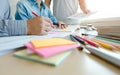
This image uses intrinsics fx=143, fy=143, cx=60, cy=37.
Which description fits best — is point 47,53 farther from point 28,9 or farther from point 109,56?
point 28,9

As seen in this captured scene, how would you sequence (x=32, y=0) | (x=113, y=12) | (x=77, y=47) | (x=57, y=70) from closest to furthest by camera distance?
(x=57, y=70) → (x=77, y=47) → (x=32, y=0) → (x=113, y=12)

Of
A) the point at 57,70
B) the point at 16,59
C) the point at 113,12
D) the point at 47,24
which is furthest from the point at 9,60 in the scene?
the point at 113,12

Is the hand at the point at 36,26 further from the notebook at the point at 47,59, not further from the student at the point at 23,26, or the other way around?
the notebook at the point at 47,59

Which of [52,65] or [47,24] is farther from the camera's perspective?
[47,24]

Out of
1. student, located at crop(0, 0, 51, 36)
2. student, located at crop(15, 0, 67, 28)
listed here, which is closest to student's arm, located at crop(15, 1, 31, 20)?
student, located at crop(15, 0, 67, 28)

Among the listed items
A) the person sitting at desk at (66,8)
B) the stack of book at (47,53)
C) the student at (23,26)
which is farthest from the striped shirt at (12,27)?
the person sitting at desk at (66,8)

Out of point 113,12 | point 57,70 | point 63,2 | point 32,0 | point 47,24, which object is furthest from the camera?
point 113,12

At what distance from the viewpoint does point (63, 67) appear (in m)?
0.30

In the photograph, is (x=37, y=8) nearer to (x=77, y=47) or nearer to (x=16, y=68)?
(x=77, y=47)

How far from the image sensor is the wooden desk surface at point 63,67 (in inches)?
10.8

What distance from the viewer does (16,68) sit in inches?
11.5

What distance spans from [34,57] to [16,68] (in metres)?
0.05

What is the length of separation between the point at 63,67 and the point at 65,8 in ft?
4.21

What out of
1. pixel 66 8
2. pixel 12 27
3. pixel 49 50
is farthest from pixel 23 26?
pixel 66 8
